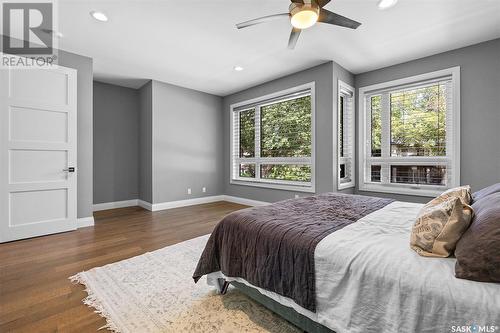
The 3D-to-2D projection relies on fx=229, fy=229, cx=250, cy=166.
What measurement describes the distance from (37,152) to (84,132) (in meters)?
0.67

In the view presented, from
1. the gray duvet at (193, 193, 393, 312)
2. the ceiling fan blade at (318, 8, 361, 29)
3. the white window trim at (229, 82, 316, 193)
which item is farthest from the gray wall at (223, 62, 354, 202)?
the gray duvet at (193, 193, 393, 312)

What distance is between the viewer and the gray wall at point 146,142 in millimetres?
4910

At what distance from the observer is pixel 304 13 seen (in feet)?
6.66

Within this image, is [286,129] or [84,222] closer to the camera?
[84,222]

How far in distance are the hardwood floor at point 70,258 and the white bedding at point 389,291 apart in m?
1.52

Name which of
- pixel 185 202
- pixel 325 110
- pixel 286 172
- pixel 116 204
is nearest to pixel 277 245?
pixel 325 110

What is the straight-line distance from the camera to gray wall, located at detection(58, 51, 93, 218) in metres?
3.63

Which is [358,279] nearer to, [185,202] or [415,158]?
[415,158]

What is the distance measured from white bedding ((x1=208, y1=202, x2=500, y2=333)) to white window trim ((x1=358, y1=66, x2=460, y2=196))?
288cm

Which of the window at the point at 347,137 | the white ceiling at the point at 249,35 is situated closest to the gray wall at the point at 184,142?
the white ceiling at the point at 249,35

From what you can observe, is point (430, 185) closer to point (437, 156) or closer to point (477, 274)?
point (437, 156)

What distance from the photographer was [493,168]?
3.10 m

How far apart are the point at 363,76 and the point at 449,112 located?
151cm

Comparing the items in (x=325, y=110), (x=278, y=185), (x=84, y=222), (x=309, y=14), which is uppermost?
(x=309, y=14)
